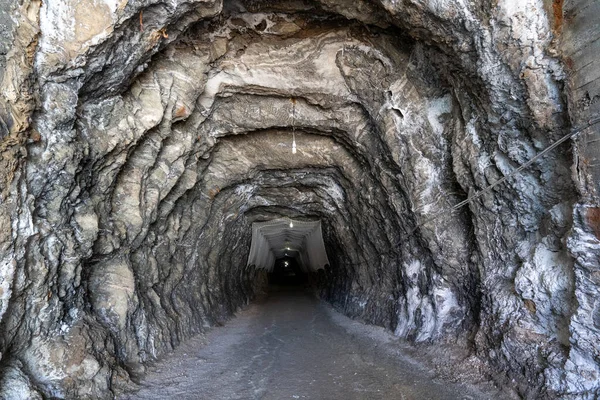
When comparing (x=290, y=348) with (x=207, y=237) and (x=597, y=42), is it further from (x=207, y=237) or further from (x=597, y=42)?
(x=597, y=42)

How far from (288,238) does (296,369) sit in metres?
11.8

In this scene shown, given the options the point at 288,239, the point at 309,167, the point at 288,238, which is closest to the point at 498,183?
the point at 309,167

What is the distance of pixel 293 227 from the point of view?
49.8 feet

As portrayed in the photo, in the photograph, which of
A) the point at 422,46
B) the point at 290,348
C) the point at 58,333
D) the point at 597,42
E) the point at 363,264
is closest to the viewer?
the point at 597,42

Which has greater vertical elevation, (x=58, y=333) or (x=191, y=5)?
(x=191, y=5)

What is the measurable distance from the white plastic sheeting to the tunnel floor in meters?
5.27

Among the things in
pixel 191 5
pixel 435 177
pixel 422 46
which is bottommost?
pixel 435 177

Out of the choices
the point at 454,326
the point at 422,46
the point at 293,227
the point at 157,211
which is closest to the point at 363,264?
the point at 293,227

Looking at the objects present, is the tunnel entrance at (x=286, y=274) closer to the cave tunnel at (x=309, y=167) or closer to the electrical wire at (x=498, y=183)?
the cave tunnel at (x=309, y=167)

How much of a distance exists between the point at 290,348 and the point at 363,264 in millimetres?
4577

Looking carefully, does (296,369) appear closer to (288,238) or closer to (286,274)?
(288,238)

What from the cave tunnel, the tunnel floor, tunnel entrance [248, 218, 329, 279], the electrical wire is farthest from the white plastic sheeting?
the electrical wire

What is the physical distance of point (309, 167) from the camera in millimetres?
10000

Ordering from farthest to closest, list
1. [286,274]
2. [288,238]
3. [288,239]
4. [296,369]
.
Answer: [286,274]
[288,239]
[288,238]
[296,369]
